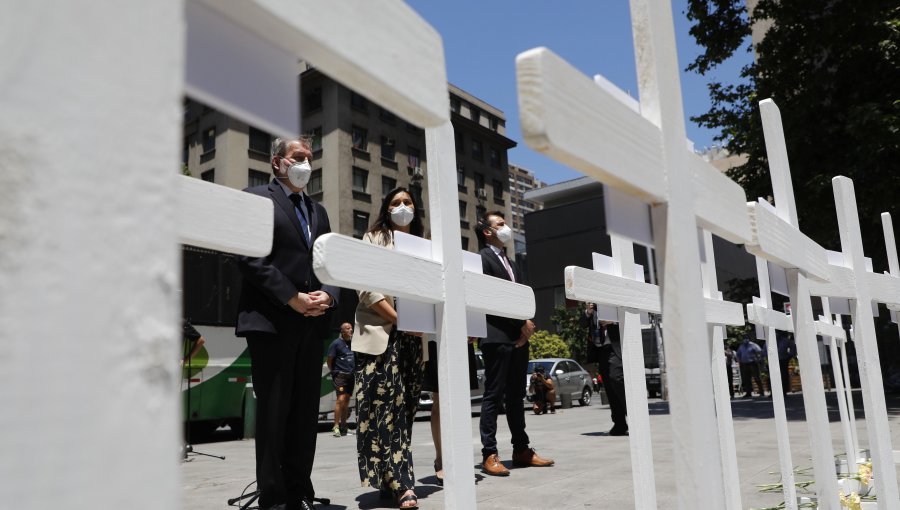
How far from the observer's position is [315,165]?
36.5 metres

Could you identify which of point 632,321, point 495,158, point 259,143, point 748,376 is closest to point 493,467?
point 632,321

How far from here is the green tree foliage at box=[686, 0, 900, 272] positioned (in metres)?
9.63

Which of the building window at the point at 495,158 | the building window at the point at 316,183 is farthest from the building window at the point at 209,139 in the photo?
the building window at the point at 495,158

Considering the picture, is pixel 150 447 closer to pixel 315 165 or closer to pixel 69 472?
pixel 69 472

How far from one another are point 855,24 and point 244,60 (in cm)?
1115

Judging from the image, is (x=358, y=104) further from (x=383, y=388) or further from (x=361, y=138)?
(x=383, y=388)

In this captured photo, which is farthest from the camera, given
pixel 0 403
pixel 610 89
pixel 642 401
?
pixel 642 401

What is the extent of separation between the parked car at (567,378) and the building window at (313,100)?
22.8 metres

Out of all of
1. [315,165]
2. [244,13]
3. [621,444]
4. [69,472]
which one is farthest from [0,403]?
[315,165]

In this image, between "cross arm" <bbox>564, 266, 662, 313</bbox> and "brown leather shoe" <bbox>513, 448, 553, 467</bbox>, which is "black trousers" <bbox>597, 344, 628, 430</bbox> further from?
"cross arm" <bbox>564, 266, 662, 313</bbox>

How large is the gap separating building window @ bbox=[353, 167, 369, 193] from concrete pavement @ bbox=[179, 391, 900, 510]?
28762 millimetres

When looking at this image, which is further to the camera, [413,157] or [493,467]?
[413,157]

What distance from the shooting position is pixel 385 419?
12.3 feet

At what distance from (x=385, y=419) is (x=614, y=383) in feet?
14.4
